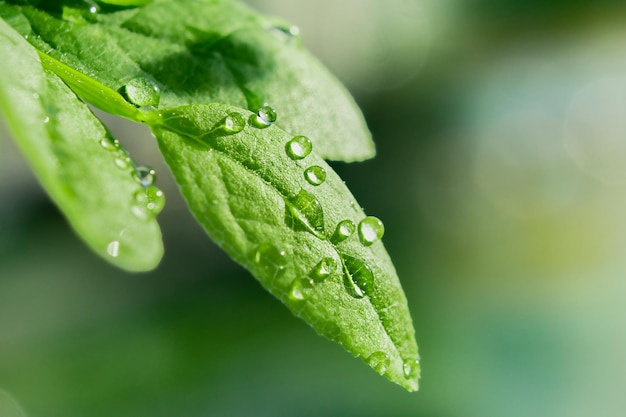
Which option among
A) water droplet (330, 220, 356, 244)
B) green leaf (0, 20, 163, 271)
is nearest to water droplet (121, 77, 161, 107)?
green leaf (0, 20, 163, 271)

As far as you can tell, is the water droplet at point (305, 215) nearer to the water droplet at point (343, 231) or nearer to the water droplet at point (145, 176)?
the water droplet at point (343, 231)

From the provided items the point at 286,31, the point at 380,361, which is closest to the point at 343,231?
the point at 380,361

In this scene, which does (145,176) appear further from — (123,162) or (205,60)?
(205,60)

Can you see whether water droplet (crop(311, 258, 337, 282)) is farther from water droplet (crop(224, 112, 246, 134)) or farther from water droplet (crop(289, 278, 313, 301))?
water droplet (crop(224, 112, 246, 134))

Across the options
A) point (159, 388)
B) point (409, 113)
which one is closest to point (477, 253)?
point (409, 113)

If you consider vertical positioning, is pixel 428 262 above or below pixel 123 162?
below

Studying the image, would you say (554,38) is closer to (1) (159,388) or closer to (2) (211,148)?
(1) (159,388)
